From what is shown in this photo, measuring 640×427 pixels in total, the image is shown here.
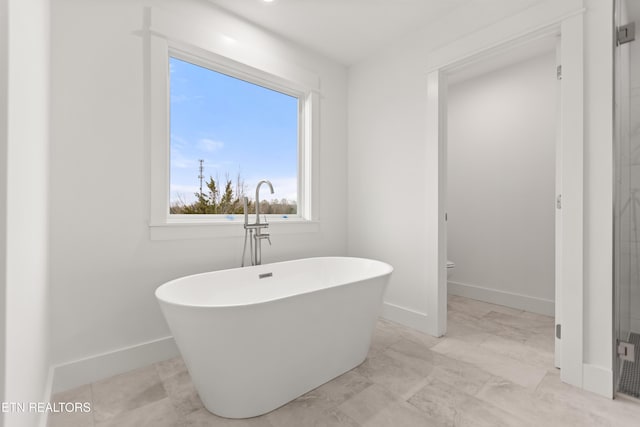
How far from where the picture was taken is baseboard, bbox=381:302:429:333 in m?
2.47

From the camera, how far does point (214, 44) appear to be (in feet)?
7.18

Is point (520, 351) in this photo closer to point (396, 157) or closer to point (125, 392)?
point (396, 157)

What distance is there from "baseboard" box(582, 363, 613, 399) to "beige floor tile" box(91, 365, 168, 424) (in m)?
2.30

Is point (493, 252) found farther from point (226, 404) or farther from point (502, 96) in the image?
point (226, 404)

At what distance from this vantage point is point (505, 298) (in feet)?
10.2

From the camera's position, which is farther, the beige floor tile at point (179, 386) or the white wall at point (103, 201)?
the white wall at point (103, 201)

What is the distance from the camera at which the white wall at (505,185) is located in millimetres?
2857

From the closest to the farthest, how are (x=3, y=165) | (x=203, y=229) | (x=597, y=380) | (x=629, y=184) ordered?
(x=3, y=165) < (x=597, y=380) < (x=629, y=184) < (x=203, y=229)

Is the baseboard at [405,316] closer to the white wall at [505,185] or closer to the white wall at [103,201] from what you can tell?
the white wall at [505,185]

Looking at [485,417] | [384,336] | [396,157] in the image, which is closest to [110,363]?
[384,336]

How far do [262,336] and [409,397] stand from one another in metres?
0.87

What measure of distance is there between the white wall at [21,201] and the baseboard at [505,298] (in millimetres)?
3594

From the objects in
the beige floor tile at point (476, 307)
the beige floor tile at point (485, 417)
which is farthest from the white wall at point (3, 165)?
the beige floor tile at point (476, 307)

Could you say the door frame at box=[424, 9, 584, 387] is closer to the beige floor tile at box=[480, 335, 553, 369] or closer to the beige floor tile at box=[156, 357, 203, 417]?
the beige floor tile at box=[480, 335, 553, 369]
